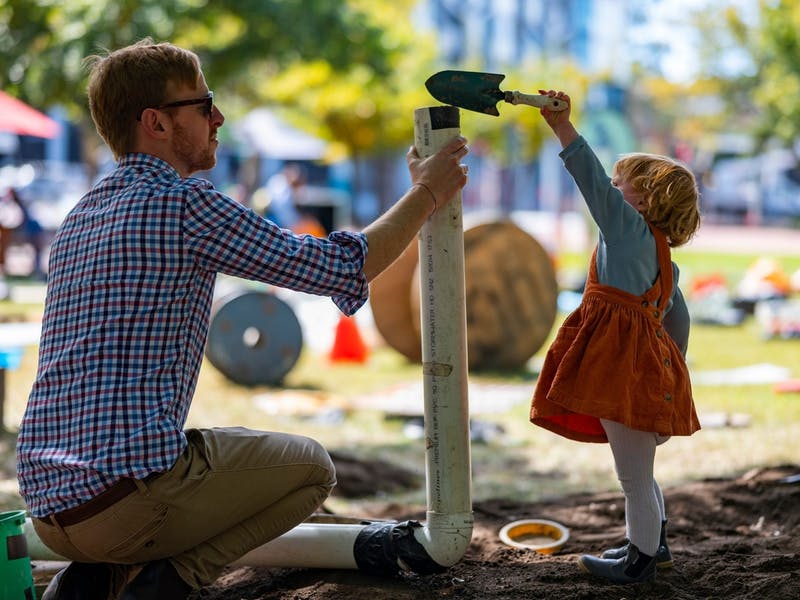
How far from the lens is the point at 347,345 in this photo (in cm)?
1012

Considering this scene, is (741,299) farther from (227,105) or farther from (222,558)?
(227,105)

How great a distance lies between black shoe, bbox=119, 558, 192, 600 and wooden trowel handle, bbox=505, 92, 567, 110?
5.49 ft

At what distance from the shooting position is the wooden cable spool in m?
9.42

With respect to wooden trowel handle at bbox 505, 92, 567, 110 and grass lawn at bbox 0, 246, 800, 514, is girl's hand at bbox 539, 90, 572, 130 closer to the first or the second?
wooden trowel handle at bbox 505, 92, 567, 110

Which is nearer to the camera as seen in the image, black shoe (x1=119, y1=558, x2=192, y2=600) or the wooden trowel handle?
black shoe (x1=119, y1=558, x2=192, y2=600)

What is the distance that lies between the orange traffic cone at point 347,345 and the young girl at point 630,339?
6.88 meters

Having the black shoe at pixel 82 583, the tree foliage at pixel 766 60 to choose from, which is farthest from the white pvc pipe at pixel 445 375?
the tree foliage at pixel 766 60

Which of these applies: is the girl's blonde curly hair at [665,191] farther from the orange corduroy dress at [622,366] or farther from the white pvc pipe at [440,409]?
the white pvc pipe at [440,409]

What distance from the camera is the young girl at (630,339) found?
3.02 meters

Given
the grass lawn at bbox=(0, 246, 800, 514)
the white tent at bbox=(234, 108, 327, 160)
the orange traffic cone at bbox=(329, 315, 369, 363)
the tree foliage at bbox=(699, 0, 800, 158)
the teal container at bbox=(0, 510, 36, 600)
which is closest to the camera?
the teal container at bbox=(0, 510, 36, 600)

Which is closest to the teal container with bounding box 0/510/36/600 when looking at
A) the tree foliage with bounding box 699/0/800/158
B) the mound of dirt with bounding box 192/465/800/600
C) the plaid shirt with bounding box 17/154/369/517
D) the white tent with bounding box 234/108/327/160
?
the plaid shirt with bounding box 17/154/369/517

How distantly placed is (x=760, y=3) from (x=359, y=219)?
60.8ft

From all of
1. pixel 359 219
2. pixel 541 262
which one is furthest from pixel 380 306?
pixel 359 219

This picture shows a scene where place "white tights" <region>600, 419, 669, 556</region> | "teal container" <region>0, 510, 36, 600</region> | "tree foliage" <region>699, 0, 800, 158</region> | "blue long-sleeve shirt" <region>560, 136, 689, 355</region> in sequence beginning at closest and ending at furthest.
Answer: "teal container" <region>0, 510, 36, 600</region> → "blue long-sleeve shirt" <region>560, 136, 689, 355</region> → "white tights" <region>600, 419, 669, 556</region> → "tree foliage" <region>699, 0, 800, 158</region>
